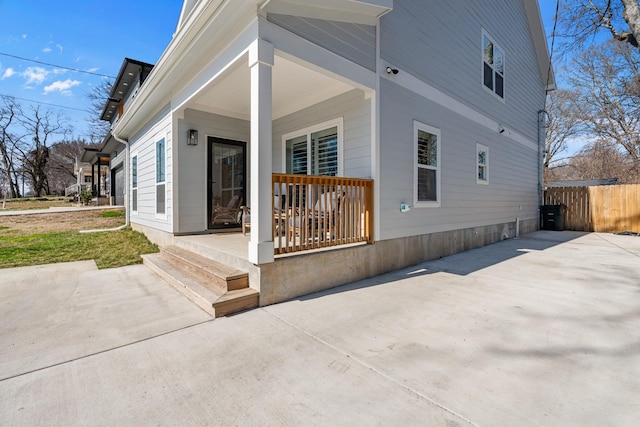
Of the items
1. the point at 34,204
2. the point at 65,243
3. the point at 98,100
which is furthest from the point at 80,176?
the point at 65,243

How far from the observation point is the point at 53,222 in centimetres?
895

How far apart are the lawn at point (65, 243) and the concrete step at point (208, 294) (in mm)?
1883

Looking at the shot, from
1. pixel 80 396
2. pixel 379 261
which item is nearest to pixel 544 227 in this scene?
→ pixel 379 261

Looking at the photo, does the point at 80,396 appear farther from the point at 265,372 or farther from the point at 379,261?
the point at 379,261

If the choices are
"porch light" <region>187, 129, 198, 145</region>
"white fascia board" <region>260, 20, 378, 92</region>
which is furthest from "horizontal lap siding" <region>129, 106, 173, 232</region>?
"white fascia board" <region>260, 20, 378, 92</region>

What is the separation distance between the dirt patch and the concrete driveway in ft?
16.9

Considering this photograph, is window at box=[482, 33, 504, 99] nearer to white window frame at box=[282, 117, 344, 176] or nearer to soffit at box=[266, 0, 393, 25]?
soffit at box=[266, 0, 393, 25]

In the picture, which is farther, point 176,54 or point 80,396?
point 176,54

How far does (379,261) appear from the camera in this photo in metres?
4.51

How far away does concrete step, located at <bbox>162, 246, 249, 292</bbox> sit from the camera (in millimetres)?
3191

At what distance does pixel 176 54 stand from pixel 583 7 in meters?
13.9

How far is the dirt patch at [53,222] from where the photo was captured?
7922 millimetres

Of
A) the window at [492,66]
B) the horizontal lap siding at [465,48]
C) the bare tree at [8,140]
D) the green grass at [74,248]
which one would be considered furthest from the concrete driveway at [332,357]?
the bare tree at [8,140]

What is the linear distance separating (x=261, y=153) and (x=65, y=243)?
5965 mm
